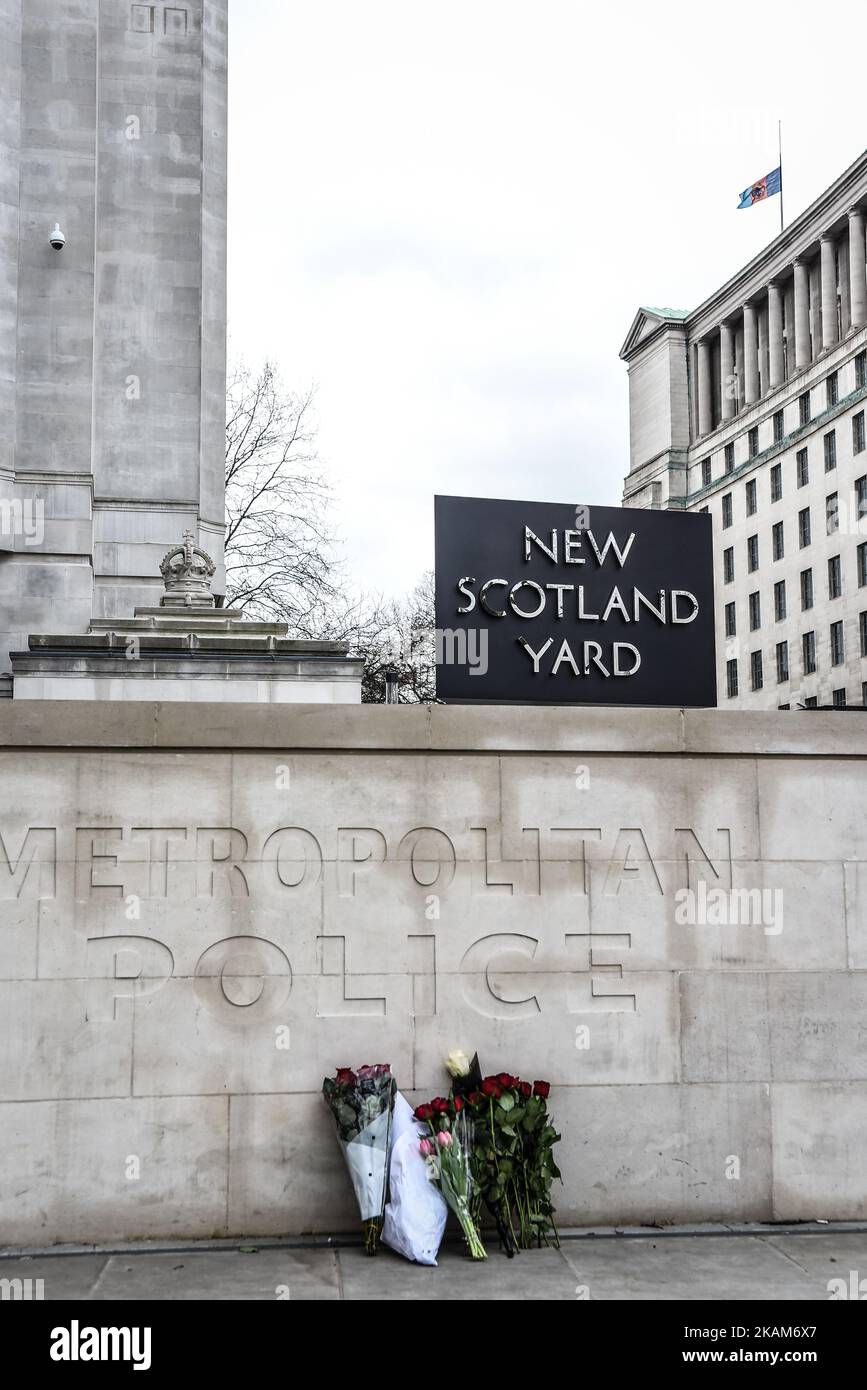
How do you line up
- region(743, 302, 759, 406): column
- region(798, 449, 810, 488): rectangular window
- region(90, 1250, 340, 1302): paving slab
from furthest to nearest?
1. region(743, 302, 759, 406): column
2. region(798, 449, 810, 488): rectangular window
3. region(90, 1250, 340, 1302): paving slab

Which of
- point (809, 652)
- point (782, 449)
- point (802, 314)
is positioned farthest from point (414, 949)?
point (802, 314)

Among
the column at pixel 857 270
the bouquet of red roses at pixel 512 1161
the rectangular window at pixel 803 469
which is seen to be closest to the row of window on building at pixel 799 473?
the rectangular window at pixel 803 469

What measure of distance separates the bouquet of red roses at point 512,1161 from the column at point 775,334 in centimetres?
8798

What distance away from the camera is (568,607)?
11.5 m

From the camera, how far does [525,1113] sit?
30.1 feet

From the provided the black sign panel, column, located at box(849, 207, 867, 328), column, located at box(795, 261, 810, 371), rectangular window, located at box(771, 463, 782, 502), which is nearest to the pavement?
the black sign panel

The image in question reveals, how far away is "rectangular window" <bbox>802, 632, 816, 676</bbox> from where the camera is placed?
8075 cm

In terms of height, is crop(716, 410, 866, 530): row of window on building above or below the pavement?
above

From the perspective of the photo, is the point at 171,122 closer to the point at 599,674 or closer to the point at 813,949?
the point at 599,674

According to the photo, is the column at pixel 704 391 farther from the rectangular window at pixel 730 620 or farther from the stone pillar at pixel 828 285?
the rectangular window at pixel 730 620

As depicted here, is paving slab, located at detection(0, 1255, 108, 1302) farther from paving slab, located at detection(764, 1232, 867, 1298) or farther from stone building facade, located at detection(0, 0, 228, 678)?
stone building facade, located at detection(0, 0, 228, 678)

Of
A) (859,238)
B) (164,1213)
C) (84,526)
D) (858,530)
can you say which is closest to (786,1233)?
(164,1213)

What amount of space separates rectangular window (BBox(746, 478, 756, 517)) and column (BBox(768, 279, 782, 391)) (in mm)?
7244

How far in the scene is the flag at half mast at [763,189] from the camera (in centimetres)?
8600
